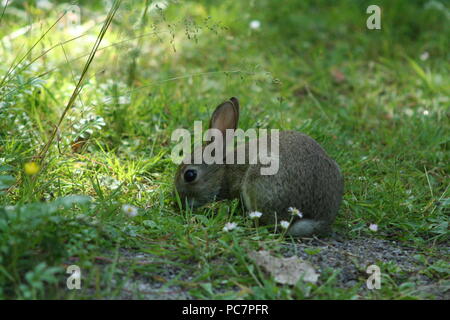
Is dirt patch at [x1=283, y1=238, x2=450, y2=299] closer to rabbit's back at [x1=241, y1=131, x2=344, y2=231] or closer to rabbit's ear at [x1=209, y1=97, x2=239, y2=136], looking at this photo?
rabbit's back at [x1=241, y1=131, x2=344, y2=231]

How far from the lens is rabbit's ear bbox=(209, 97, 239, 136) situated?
4.10 m

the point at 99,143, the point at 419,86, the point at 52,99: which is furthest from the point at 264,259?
the point at 419,86

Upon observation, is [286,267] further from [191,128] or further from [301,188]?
[191,128]

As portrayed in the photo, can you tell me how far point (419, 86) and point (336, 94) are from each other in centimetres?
89

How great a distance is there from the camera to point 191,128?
16.1ft

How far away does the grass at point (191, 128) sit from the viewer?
2.95m

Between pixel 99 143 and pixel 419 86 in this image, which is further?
pixel 419 86

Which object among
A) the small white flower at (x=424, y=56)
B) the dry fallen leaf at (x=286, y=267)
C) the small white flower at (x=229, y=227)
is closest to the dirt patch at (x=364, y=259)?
the dry fallen leaf at (x=286, y=267)

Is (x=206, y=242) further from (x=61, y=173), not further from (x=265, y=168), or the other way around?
(x=61, y=173)

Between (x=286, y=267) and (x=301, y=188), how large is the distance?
68 centimetres

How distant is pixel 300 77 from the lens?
6402mm

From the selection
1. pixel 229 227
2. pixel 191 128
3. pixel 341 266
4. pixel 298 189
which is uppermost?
pixel 191 128

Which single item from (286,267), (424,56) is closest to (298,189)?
(286,267)
